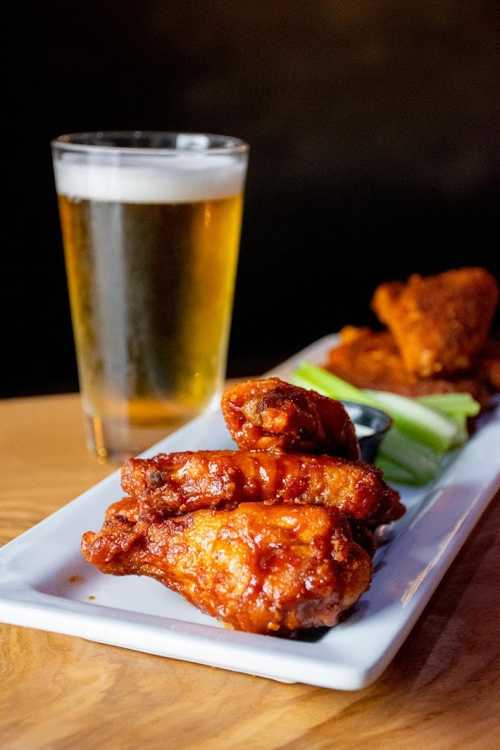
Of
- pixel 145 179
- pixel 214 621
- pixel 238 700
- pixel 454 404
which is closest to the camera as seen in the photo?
pixel 238 700

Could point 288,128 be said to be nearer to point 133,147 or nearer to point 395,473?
point 133,147

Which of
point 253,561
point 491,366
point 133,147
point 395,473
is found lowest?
point 491,366

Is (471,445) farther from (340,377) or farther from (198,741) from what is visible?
(198,741)

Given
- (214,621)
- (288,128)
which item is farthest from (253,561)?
(288,128)

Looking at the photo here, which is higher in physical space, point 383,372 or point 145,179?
point 145,179

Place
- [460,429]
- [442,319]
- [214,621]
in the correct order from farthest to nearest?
[442,319], [460,429], [214,621]

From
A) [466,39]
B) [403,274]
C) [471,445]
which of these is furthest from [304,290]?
[471,445]

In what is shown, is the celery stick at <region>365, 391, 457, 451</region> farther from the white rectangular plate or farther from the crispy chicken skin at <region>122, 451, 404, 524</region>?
the crispy chicken skin at <region>122, 451, 404, 524</region>
